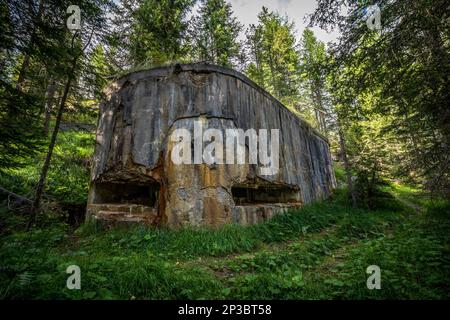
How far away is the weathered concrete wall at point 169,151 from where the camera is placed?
20.9 ft

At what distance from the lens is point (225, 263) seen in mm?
4586

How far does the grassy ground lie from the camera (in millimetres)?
3068

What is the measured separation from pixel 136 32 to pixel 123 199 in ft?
33.6

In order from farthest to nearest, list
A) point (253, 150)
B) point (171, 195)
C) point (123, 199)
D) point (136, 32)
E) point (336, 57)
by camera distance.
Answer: point (136, 32)
point (123, 199)
point (253, 150)
point (171, 195)
point (336, 57)

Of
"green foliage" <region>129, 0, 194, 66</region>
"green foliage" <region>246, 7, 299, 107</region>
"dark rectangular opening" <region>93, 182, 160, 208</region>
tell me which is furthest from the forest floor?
"green foliage" <region>246, 7, 299, 107</region>

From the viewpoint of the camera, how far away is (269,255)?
4887 millimetres

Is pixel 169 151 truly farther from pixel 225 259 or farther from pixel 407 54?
pixel 407 54

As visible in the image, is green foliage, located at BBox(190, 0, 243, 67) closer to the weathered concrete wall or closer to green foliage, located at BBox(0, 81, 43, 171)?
the weathered concrete wall

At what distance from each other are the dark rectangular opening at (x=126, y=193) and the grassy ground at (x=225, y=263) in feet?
4.06

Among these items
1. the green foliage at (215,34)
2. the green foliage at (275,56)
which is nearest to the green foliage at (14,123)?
the green foliage at (215,34)

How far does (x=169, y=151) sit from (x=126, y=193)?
277 centimetres

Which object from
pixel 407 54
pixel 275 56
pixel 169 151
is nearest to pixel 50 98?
pixel 169 151

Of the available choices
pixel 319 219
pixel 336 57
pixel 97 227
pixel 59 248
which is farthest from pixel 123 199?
pixel 336 57
